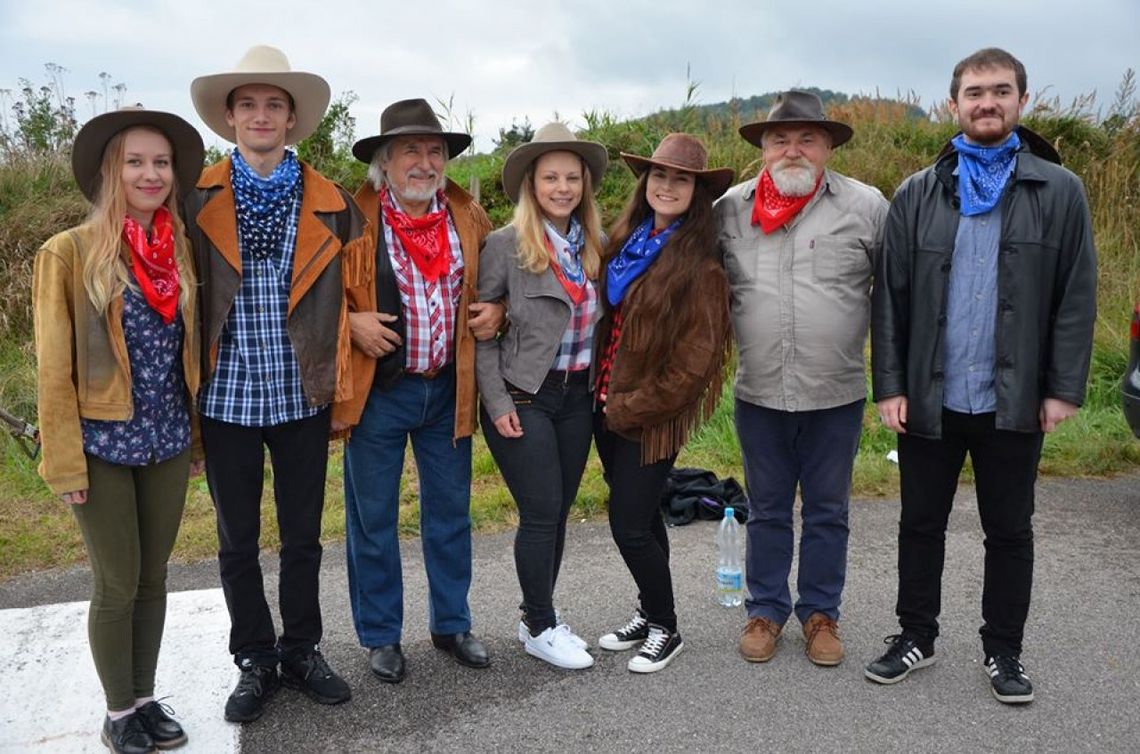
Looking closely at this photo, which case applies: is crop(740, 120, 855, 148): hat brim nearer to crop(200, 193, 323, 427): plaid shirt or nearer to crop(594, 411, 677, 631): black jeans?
crop(594, 411, 677, 631): black jeans

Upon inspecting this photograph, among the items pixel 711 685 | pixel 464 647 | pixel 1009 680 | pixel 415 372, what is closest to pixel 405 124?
pixel 415 372

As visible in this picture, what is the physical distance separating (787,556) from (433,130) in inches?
87.2

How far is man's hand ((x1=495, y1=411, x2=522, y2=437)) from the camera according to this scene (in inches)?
149

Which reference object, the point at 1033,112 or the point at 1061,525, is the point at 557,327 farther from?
the point at 1033,112

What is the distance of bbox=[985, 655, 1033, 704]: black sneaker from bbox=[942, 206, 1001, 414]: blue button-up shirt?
98 cm

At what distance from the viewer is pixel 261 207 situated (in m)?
3.43

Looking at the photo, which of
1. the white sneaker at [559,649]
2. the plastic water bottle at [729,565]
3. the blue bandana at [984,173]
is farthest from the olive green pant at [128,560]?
the blue bandana at [984,173]

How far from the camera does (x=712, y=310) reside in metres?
3.74

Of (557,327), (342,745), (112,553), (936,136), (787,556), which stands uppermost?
(936,136)

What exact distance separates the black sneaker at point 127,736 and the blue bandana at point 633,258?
223 centimetres

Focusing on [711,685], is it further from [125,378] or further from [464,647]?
[125,378]

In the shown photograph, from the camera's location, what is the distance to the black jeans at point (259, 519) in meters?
3.49

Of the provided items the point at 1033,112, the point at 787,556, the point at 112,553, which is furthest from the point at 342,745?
the point at 1033,112

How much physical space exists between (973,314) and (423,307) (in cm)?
199
